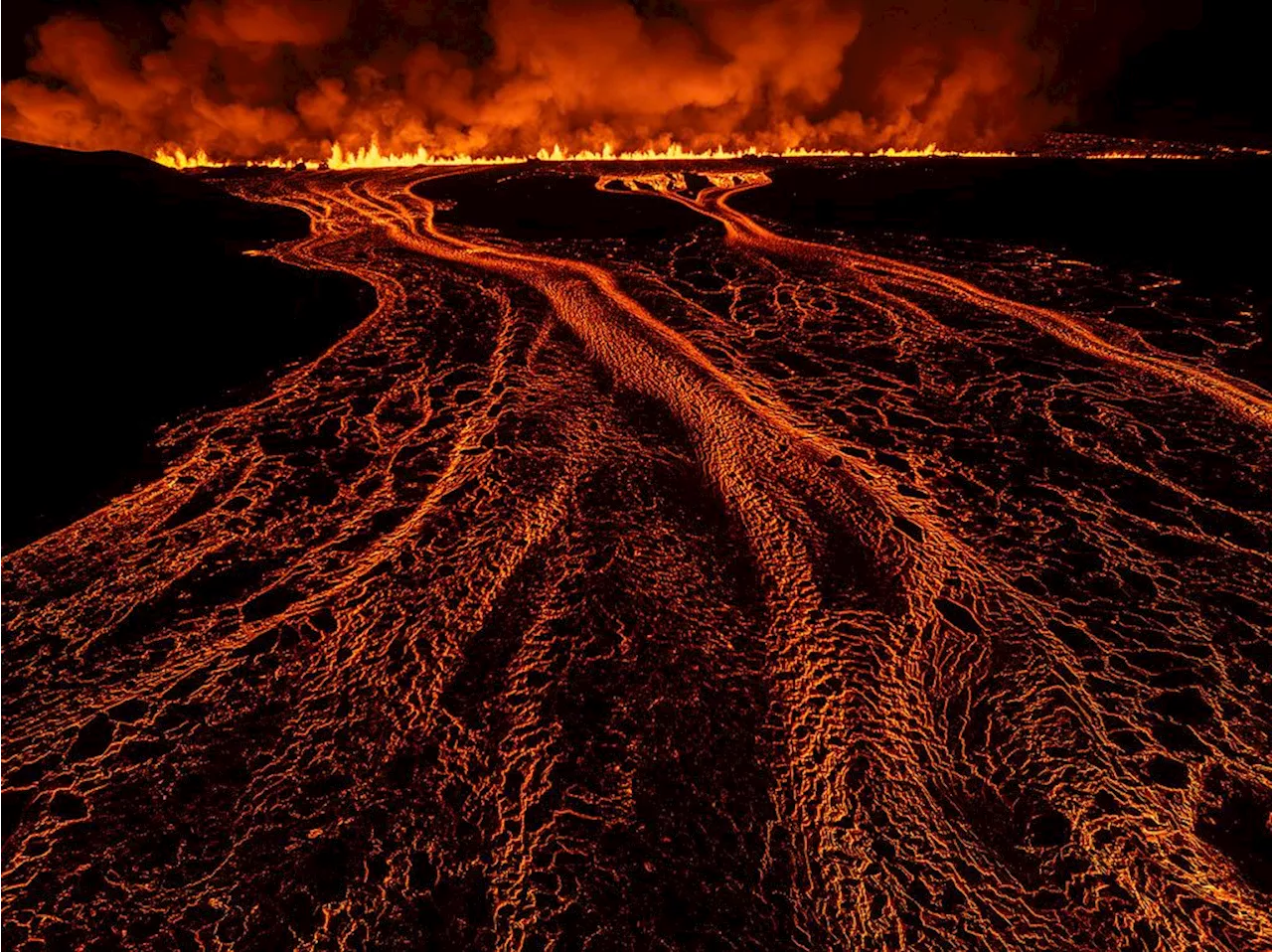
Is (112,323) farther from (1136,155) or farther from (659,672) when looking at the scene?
(1136,155)

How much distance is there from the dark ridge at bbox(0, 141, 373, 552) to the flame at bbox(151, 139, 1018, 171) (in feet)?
20.9

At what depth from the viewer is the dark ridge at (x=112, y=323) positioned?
1.85 m

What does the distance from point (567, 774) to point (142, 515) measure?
1.50 meters

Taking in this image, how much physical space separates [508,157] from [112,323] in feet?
40.7

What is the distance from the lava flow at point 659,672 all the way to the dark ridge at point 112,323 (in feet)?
0.70

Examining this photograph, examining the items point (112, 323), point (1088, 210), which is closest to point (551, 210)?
point (112, 323)

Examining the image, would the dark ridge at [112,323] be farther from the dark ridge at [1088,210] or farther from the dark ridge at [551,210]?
the dark ridge at [1088,210]

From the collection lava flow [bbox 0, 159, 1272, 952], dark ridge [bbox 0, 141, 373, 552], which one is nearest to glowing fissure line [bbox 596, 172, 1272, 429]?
lava flow [bbox 0, 159, 1272, 952]

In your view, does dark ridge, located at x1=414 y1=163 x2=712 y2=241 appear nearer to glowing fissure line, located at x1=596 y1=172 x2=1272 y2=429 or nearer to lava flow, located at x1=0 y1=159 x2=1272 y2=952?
glowing fissure line, located at x1=596 y1=172 x2=1272 y2=429

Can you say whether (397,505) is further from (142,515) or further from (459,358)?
(459,358)

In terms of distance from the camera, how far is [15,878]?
0.91m

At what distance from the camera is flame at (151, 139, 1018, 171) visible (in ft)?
32.8

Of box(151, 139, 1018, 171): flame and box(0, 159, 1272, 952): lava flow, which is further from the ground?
box(151, 139, 1018, 171): flame

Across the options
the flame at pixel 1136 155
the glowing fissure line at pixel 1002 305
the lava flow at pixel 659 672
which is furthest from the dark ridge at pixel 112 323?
the flame at pixel 1136 155
